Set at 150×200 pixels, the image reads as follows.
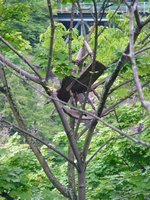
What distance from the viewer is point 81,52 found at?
2.82 m

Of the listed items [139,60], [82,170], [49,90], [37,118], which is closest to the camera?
[139,60]

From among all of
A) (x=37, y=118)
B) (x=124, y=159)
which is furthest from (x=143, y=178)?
(x=37, y=118)

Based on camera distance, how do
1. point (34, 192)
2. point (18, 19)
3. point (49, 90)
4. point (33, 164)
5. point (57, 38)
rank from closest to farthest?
point (49, 90) → point (34, 192) → point (18, 19) → point (57, 38) → point (33, 164)

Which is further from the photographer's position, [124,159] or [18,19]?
[124,159]

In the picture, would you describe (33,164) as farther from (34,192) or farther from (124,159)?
(34,192)

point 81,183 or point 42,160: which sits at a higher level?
point 42,160

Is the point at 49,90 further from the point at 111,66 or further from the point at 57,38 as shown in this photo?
the point at 57,38

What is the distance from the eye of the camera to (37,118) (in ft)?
43.0

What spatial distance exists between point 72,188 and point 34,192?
0.25m

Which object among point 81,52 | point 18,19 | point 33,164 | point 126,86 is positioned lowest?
point 33,164

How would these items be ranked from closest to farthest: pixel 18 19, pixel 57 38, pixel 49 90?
pixel 49 90 → pixel 18 19 → pixel 57 38

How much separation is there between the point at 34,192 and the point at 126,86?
914mm

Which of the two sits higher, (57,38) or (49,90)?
(57,38)

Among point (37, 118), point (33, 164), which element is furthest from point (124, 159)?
point (37, 118)
